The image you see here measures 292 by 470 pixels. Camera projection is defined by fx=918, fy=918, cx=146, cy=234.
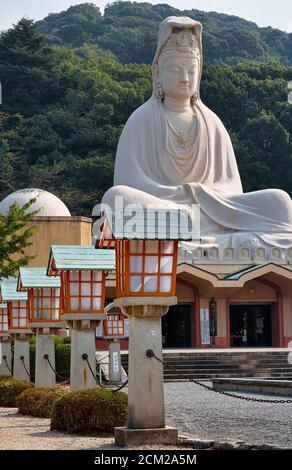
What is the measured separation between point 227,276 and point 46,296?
1584cm

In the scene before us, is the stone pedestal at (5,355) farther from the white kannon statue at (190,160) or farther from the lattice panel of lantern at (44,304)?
the white kannon statue at (190,160)

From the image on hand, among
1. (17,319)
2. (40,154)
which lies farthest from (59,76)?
(17,319)

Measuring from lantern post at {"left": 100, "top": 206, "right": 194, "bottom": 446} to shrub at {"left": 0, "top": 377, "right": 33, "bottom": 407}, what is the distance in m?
6.33

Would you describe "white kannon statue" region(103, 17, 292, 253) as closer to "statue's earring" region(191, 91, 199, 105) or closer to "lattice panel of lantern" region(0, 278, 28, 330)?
"statue's earring" region(191, 91, 199, 105)

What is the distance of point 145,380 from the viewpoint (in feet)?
32.2

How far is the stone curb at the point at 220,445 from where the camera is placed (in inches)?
333

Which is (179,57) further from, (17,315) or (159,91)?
(17,315)

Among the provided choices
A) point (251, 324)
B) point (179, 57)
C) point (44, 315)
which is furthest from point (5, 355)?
point (179, 57)

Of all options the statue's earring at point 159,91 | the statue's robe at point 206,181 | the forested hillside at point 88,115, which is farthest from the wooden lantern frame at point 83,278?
the forested hillside at point 88,115

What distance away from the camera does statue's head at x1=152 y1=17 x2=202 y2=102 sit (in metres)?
33.4

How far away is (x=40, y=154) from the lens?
2254 inches

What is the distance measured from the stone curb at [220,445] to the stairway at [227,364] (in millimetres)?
13710

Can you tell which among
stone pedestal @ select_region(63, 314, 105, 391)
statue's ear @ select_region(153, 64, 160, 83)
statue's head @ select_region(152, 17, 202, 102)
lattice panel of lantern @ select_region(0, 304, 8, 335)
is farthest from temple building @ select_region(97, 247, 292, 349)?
stone pedestal @ select_region(63, 314, 105, 391)
